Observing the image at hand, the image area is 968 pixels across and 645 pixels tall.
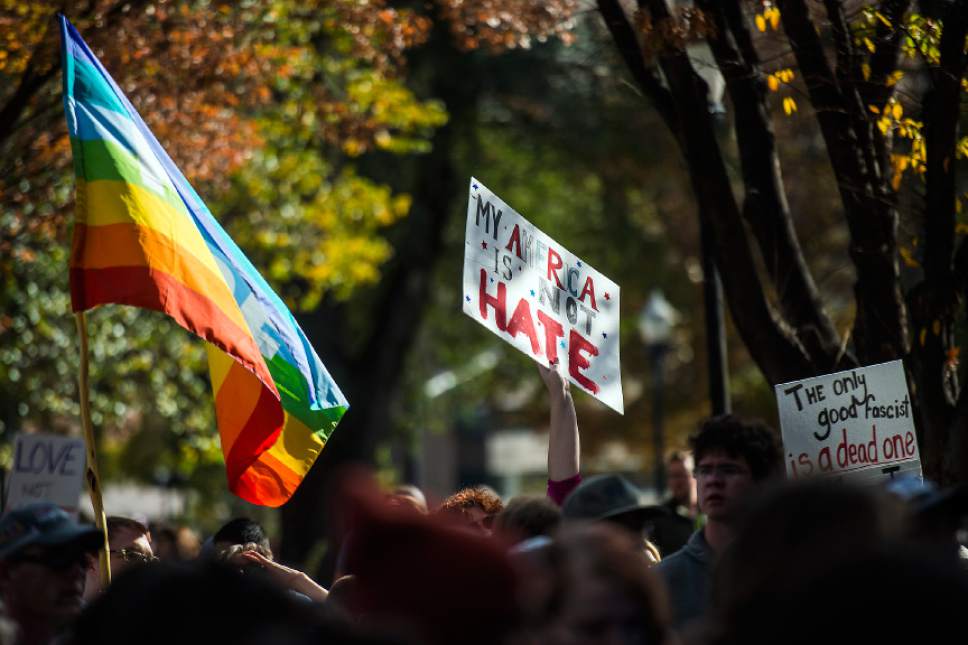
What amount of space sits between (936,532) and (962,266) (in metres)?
3.82

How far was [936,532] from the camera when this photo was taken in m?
3.79

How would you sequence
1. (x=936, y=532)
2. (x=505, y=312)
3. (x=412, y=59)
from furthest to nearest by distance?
(x=412, y=59) → (x=505, y=312) → (x=936, y=532)

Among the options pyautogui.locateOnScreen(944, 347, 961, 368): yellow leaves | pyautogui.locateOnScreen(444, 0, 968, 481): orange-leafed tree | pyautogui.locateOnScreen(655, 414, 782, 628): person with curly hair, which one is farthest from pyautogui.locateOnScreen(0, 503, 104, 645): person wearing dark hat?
pyautogui.locateOnScreen(944, 347, 961, 368): yellow leaves

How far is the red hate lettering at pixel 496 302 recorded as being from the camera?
6.72m

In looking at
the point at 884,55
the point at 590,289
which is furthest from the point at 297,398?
the point at 884,55

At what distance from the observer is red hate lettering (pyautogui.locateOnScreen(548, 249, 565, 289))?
7.16m

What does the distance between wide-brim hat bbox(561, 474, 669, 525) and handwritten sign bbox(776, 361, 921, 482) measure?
0.67 meters

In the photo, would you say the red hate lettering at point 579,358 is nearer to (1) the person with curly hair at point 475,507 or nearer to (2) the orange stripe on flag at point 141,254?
(1) the person with curly hair at point 475,507

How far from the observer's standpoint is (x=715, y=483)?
5.61m

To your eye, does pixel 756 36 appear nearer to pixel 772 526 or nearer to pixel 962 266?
pixel 962 266

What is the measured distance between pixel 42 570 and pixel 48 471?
16.3 feet

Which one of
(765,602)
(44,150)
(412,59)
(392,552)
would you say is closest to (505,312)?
(392,552)

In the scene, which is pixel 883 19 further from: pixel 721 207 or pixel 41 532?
pixel 41 532

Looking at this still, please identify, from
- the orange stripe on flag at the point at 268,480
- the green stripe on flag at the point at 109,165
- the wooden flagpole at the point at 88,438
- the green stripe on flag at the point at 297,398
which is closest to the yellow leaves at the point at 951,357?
the green stripe on flag at the point at 297,398
